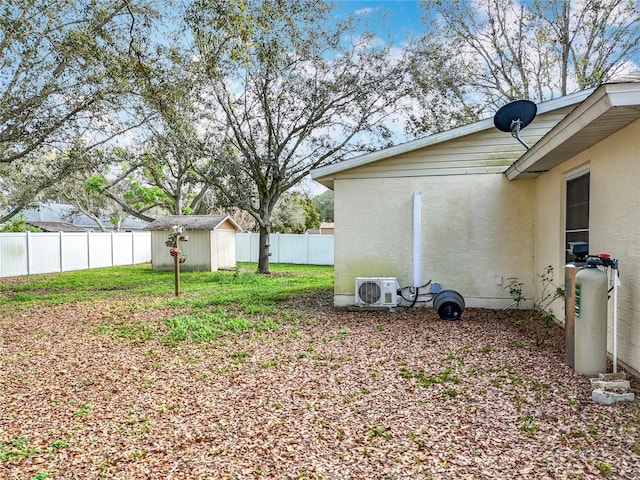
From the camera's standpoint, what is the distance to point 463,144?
6949mm

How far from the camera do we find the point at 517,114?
5824 millimetres

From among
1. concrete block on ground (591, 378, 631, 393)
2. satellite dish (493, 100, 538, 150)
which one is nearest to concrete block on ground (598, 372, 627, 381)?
concrete block on ground (591, 378, 631, 393)

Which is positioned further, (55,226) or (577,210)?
(55,226)

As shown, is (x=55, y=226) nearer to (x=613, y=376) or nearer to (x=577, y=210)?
(x=577, y=210)

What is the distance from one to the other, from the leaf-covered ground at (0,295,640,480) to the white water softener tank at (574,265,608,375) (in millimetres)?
218

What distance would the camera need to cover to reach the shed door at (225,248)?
50.9 ft

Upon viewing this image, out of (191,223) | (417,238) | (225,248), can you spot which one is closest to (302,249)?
(225,248)

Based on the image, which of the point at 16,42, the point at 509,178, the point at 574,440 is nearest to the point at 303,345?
the point at 574,440

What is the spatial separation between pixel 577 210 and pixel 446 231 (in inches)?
88.6

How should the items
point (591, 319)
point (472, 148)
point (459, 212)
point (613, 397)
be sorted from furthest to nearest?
point (459, 212) < point (472, 148) < point (591, 319) < point (613, 397)

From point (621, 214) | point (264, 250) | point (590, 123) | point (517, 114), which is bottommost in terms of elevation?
point (264, 250)

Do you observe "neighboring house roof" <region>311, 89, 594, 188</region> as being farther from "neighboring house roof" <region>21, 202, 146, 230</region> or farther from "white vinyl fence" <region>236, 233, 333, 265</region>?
"neighboring house roof" <region>21, 202, 146, 230</region>

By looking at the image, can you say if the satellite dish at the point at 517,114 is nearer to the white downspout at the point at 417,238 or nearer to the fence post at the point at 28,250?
the white downspout at the point at 417,238

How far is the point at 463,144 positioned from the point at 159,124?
7625 mm
